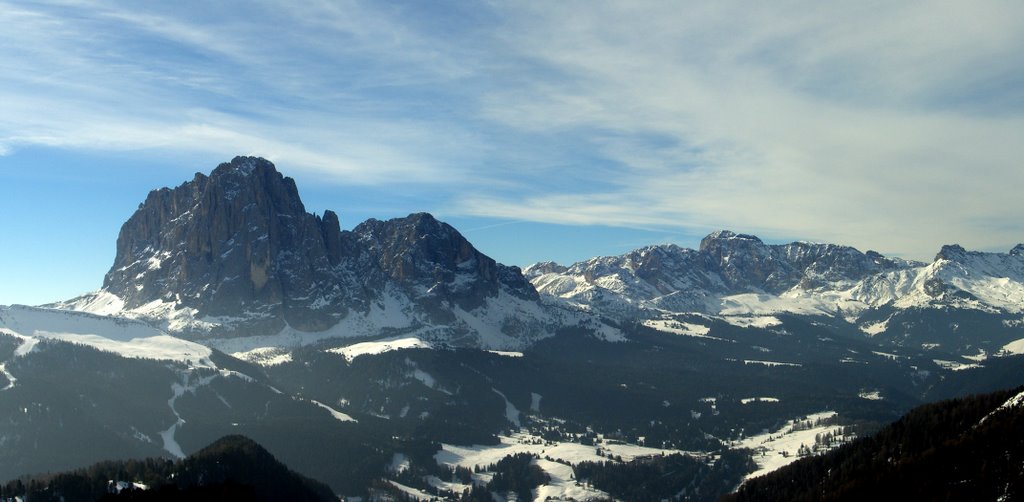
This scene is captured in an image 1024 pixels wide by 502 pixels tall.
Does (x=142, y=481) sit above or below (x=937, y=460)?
below

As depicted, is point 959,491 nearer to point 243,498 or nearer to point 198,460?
point 243,498

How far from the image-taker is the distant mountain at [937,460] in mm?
151000

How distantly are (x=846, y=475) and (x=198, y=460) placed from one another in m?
126

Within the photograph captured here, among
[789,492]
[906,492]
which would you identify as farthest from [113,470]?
[906,492]

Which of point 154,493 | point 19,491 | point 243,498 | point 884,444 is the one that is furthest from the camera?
point 884,444

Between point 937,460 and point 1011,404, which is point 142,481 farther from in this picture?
point 1011,404

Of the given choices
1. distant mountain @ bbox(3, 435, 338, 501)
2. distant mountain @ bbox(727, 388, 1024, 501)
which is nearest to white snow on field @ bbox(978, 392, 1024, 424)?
distant mountain @ bbox(727, 388, 1024, 501)

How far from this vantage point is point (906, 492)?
157125 millimetres

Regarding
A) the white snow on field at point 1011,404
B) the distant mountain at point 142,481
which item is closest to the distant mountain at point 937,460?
the white snow on field at point 1011,404

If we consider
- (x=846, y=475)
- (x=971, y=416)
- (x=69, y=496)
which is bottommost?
(x=69, y=496)

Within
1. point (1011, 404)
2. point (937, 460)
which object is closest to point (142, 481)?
point (937, 460)

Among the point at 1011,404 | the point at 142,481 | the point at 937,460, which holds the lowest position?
the point at 142,481

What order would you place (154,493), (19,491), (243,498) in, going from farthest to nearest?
1. (19,491)
2. (243,498)
3. (154,493)

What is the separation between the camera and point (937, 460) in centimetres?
16150
